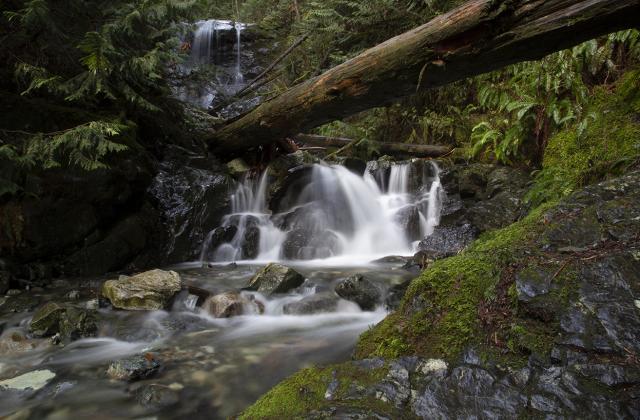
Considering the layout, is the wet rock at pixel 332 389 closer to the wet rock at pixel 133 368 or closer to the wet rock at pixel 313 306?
the wet rock at pixel 133 368

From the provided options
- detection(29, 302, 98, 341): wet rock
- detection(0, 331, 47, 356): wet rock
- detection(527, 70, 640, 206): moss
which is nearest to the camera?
detection(0, 331, 47, 356): wet rock

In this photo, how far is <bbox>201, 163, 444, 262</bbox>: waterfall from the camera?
27.5ft

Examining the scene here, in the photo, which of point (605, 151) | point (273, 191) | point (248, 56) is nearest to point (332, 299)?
point (605, 151)

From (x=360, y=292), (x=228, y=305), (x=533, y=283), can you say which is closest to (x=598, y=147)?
(x=360, y=292)

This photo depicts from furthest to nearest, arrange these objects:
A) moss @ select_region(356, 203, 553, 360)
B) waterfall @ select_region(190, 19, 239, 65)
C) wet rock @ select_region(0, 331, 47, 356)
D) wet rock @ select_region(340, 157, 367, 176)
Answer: waterfall @ select_region(190, 19, 239, 65) < wet rock @ select_region(340, 157, 367, 176) < wet rock @ select_region(0, 331, 47, 356) < moss @ select_region(356, 203, 553, 360)

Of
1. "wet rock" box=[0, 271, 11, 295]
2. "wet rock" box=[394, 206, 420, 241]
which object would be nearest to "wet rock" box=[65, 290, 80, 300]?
"wet rock" box=[0, 271, 11, 295]

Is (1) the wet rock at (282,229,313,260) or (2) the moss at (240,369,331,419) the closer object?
(2) the moss at (240,369,331,419)

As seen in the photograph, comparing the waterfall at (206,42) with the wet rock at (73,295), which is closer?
the wet rock at (73,295)

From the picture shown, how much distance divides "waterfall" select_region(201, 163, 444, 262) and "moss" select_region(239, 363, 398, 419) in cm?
595

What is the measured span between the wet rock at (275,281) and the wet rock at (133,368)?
2.15m

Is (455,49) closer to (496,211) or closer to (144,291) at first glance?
(496,211)

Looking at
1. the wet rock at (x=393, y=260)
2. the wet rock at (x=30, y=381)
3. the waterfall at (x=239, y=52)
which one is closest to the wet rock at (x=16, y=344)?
the wet rock at (x=30, y=381)

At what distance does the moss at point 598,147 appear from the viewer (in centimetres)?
452

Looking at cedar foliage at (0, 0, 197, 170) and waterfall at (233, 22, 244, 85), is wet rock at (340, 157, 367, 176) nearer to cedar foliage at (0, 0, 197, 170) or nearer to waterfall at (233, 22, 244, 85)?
cedar foliage at (0, 0, 197, 170)
